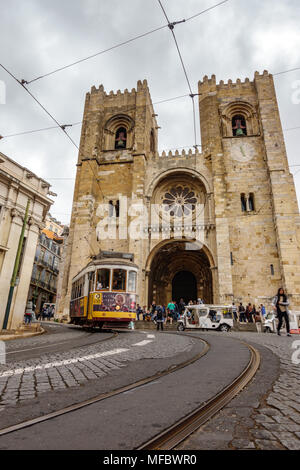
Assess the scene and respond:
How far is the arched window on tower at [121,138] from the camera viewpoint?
23.4 metres

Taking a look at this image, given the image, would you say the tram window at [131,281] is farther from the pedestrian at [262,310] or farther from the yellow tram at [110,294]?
the pedestrian at [262,310]

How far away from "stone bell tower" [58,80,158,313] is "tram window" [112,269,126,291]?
25.6ft

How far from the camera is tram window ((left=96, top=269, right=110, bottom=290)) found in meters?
10.0

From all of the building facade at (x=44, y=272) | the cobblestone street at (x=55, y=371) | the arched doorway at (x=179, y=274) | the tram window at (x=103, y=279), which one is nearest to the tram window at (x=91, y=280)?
the tram window at (x=103, y=279)

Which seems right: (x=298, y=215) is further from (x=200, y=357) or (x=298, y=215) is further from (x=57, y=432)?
(x=57, y=432)

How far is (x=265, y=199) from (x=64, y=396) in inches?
739

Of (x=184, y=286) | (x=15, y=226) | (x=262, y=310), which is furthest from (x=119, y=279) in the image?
(x=184, y=286)

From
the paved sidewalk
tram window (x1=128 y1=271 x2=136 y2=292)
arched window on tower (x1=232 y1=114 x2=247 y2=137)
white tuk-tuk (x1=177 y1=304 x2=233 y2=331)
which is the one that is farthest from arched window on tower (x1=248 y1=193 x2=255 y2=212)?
the paved sidewalk

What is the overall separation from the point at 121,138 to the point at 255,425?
24048mm

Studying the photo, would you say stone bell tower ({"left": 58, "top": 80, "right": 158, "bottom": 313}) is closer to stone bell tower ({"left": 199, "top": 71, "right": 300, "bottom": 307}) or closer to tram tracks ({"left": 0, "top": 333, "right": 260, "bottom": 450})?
stone bell tower ({"left": 199, "top": 71, "right": 300, "bottom": 307})

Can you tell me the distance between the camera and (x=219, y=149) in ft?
65.9

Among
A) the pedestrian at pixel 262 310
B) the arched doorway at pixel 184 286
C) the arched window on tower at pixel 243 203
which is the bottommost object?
the pedestrian at pixel 262 310
